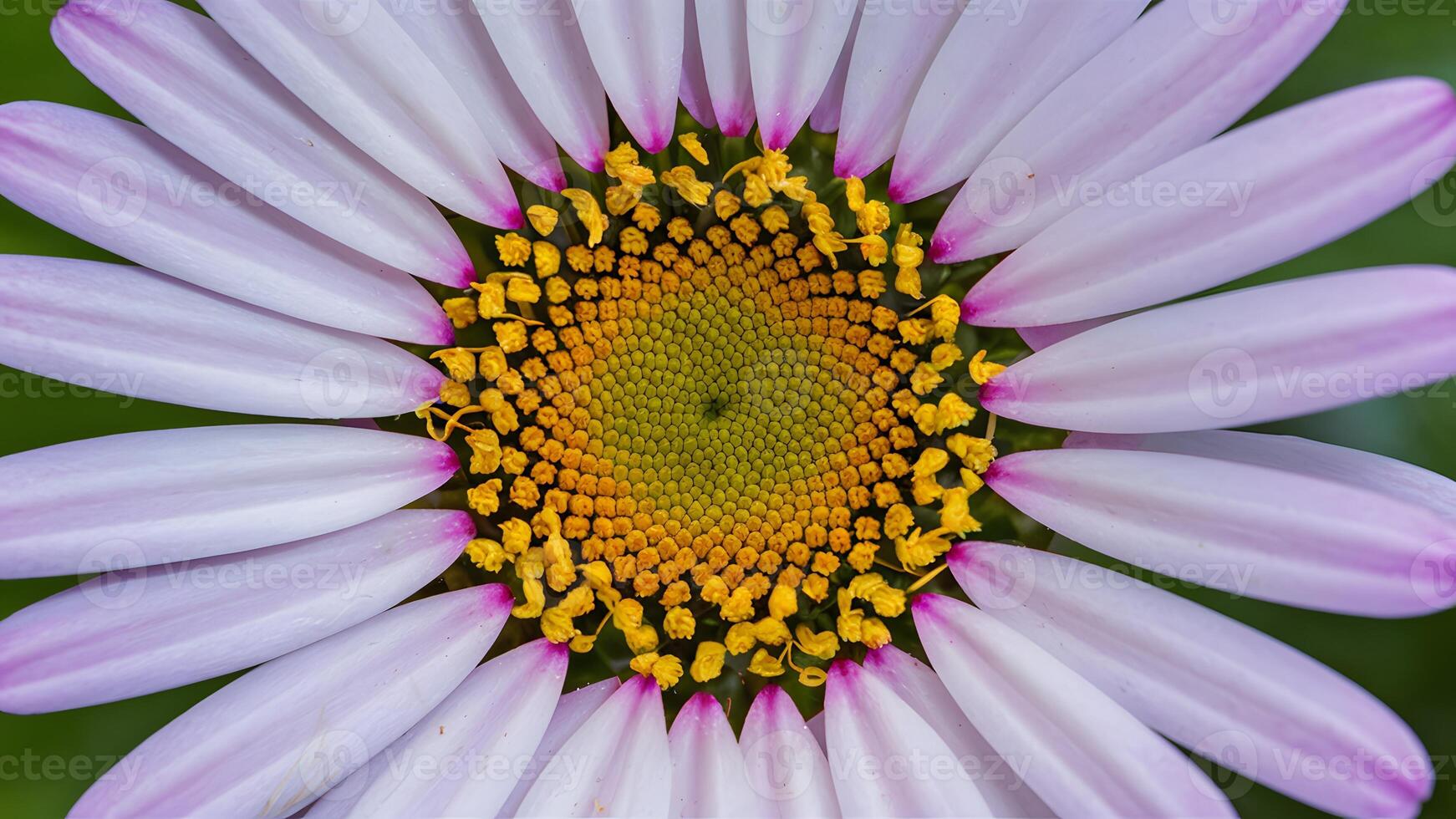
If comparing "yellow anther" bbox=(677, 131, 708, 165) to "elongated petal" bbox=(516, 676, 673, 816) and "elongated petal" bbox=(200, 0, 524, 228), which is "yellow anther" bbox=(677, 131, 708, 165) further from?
"elongated petal" bbox=(516, 676, 673, 816)

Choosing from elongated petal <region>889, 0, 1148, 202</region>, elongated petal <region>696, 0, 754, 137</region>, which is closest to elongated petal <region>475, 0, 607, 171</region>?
elongated petal <region>696, 0, 754, 137</region>

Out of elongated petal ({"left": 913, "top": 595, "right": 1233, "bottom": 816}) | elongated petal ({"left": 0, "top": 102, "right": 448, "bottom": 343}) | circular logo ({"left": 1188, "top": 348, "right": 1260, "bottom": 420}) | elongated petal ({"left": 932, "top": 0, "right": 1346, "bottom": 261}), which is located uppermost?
elongated petal ({"left": 932, "top": 0, "right": 1346, "bottom": 261})

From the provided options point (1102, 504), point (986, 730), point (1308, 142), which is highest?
point (1308, 142)

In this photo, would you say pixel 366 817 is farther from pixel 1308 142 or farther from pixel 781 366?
pixel 1308 142

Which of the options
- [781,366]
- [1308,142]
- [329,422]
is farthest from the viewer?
[781,366]

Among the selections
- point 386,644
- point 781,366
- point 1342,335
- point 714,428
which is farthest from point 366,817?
point 1342,335

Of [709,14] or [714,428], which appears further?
[714,428]

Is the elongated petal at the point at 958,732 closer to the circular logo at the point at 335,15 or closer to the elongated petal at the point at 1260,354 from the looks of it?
the elongated petal at the point at 1260,354
